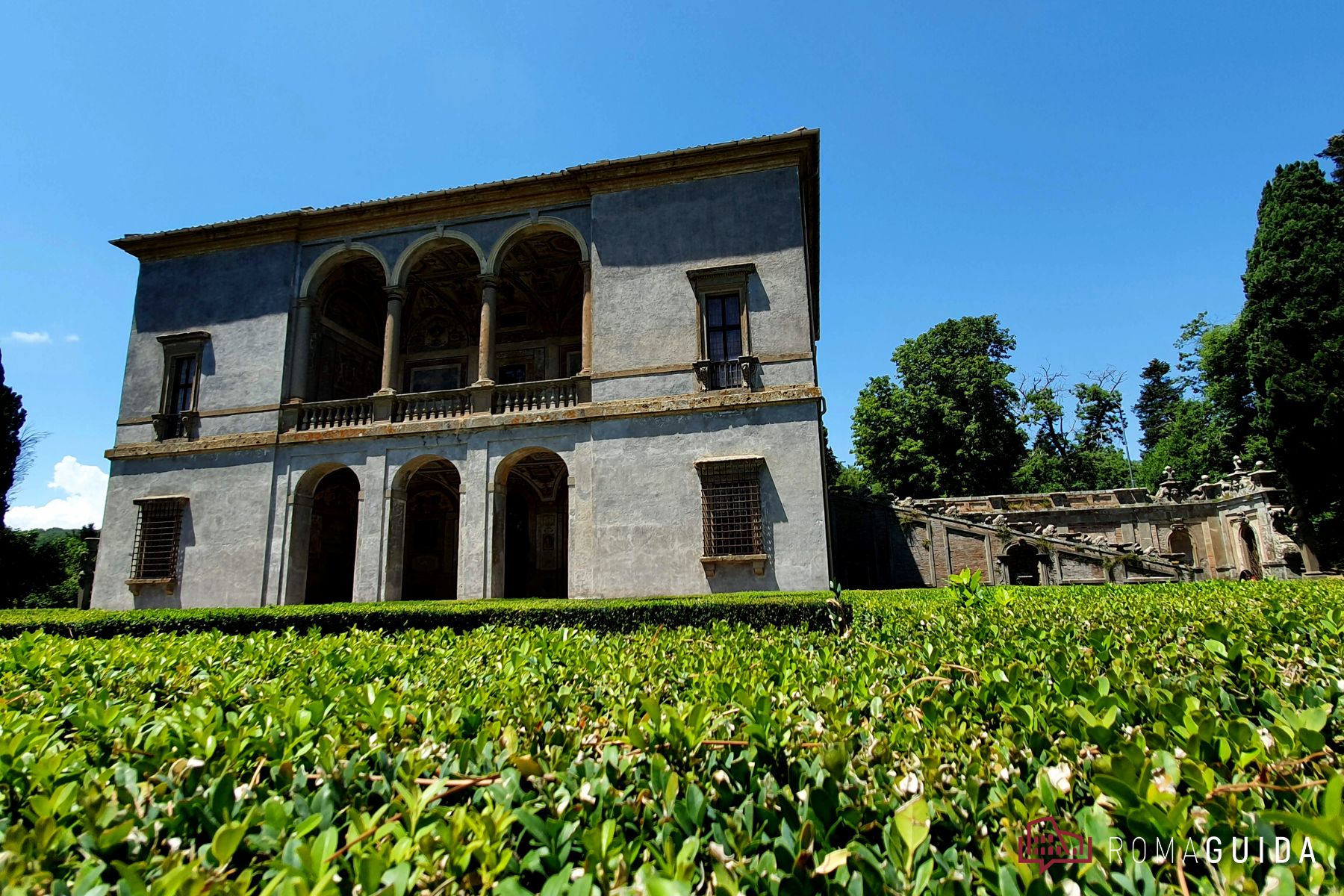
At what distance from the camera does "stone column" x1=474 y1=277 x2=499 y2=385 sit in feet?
59.1

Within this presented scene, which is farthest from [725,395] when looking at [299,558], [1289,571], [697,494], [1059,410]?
[1059,410]

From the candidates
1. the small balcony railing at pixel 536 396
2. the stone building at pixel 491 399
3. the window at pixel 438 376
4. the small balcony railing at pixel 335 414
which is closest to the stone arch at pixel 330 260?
the stone building at pixel 491 399

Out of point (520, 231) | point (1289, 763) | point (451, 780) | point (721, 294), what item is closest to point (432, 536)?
point (520, 231)

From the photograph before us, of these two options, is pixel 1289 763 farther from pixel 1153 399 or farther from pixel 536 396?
pixel 1153 399

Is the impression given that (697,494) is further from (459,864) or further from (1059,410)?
(1059,410)

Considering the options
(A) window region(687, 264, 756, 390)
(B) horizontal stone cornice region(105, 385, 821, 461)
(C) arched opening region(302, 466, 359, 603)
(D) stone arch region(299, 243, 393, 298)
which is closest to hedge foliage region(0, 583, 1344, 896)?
(B) horizontal stone cornice region(105, 385, 821, 461)

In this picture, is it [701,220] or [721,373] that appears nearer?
[721,373]

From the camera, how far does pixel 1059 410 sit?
1852 inches

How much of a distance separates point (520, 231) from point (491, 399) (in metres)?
4.80

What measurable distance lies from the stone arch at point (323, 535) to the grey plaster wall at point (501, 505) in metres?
0.11

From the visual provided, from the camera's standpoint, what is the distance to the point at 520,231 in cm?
1853

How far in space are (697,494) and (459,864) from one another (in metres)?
14.5

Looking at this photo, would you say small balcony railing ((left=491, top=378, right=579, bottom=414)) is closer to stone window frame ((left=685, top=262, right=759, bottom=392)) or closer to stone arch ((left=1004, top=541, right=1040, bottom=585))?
stone window frame ((left=685, top=262, right=759, bottom=392))

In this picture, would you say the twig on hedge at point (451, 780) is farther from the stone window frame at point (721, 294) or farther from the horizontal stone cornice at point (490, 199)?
the horizontal stone cornice at point (490, 199)
